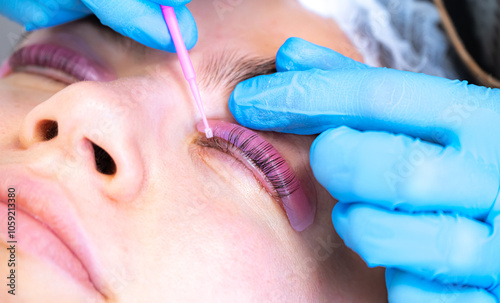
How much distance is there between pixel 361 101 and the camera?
100cm

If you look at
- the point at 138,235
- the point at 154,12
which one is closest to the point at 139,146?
the point at 138,235

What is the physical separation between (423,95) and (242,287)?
0.61 meters

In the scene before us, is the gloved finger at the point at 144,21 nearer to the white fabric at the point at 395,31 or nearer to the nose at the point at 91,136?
the nose at the point at 91,136

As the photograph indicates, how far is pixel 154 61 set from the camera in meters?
1.20

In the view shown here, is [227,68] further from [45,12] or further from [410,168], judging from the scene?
[45,12]

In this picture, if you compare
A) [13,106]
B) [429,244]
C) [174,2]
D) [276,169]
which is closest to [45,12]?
[13,106]

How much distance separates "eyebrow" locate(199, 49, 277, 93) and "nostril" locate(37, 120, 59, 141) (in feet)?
1.22

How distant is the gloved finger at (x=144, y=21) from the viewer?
1.12m

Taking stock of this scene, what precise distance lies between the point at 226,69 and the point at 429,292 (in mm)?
735

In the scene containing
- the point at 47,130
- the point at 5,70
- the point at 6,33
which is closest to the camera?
the point at 47,130

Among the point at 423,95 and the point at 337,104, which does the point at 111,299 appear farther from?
the point at 423,95

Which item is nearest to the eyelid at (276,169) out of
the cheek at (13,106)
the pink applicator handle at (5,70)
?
the cheek at (13,106)

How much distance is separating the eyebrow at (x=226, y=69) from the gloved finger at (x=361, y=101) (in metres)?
0.05

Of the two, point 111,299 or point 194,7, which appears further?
point 194,7
